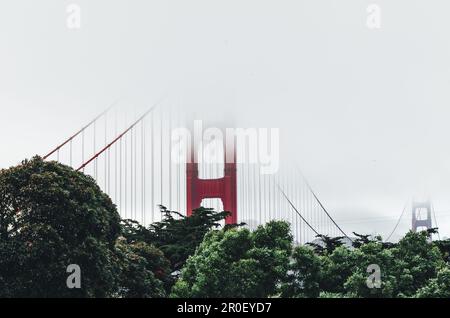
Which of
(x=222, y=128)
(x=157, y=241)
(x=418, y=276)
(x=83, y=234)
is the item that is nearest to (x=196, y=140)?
(x=222, y=128)

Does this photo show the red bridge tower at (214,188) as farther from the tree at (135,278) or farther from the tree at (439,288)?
the tree at (439,288)

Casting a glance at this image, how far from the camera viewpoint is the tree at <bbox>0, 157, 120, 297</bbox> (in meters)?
32.3

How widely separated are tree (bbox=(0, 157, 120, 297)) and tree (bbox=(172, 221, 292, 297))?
13.2ft

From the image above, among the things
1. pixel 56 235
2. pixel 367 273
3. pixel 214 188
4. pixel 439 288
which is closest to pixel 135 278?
pixel 56 235

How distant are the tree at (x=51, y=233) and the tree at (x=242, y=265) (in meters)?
4.03

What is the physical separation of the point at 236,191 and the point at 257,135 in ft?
13.8

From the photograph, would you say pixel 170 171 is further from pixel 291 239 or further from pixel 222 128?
pixel 291 239

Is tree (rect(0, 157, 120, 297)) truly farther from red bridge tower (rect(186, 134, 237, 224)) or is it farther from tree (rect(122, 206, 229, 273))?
red bridge tower (rect(186, 134, 237, 224))

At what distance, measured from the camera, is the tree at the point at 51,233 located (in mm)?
32312

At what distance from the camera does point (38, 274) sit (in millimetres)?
32094

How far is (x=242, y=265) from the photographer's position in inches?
1476

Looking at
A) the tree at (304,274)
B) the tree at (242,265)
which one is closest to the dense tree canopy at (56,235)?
the tree at (242,265)

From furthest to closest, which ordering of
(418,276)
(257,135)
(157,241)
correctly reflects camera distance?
(257,135) → (157,241) → (418,276)

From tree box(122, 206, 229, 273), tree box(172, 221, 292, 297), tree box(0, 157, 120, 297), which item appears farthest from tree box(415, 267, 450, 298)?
tree box(122, 206, 229, 273)
